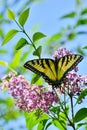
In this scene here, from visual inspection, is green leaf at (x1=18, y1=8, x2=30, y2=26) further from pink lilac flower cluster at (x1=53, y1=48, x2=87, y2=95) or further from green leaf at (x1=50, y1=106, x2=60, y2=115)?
green leaf at (x1=50, y1=106, x2=60, y2=115)

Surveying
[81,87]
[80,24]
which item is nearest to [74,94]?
[81,87]

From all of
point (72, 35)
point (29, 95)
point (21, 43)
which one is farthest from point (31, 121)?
point (72, 35)

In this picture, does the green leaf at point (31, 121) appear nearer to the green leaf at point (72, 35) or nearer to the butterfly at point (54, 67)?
the butterfly at point (54, 67)

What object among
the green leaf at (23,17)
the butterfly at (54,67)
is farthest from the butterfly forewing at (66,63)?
the green leaf at (23,17)

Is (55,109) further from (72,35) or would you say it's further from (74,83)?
(72,35)

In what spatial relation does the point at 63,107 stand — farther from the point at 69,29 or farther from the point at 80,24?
the point at 69,29

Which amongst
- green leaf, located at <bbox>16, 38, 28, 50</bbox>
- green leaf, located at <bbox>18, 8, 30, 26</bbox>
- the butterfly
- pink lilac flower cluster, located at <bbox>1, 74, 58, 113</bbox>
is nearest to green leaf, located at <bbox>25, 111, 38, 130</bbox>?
pink lilac flower cluster, located at <bbox>1, 74, 58, 113</bbox>
